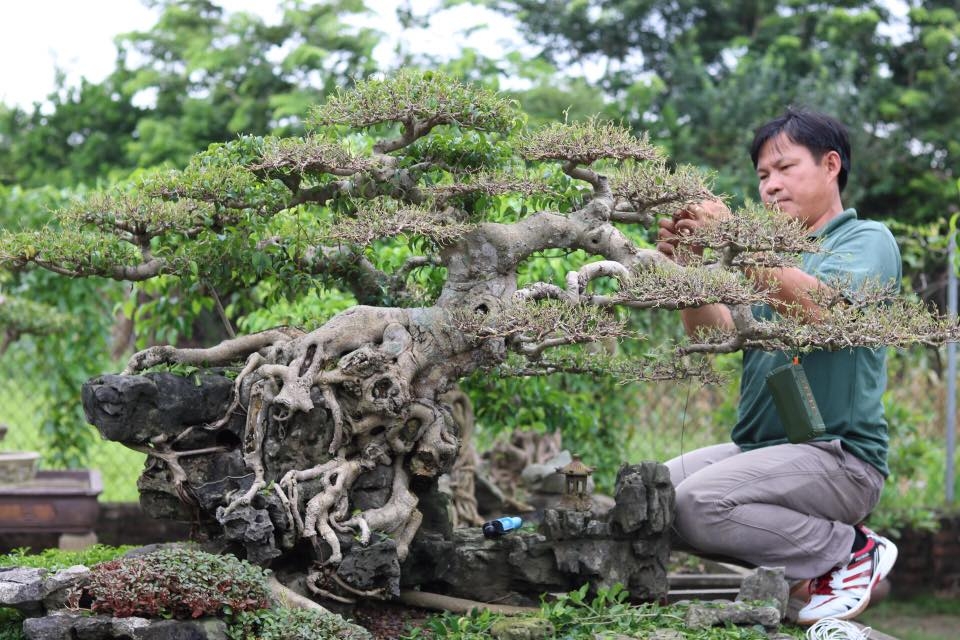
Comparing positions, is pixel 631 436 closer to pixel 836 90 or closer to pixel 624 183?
pixel 624 183

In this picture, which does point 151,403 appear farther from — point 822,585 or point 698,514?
point 822,585

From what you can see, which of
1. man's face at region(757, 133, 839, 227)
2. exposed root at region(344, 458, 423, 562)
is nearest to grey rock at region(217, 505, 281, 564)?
exposed root at region(344, 458, 423, 562)

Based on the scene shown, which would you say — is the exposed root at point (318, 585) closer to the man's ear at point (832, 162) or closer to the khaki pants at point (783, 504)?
the khaki pants at point (783, 504)

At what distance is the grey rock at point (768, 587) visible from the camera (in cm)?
402

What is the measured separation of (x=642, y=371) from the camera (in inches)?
154

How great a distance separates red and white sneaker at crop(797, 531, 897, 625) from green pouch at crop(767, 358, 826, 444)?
2.22 feet

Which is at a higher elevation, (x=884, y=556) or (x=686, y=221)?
(x=686, y=221)

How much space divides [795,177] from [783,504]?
49.1 inches

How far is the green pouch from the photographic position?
3770 millimetres

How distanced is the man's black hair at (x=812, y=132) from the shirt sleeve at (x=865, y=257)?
0.33 meters

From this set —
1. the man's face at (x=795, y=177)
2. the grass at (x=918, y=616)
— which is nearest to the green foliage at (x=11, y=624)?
the man's face at (x=795, y=177)

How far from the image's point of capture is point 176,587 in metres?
3.15

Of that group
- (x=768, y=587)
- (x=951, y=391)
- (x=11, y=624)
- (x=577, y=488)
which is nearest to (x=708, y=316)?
(x=577, y=488)

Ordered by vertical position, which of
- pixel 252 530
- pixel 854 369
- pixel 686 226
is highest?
pixel 686 226
